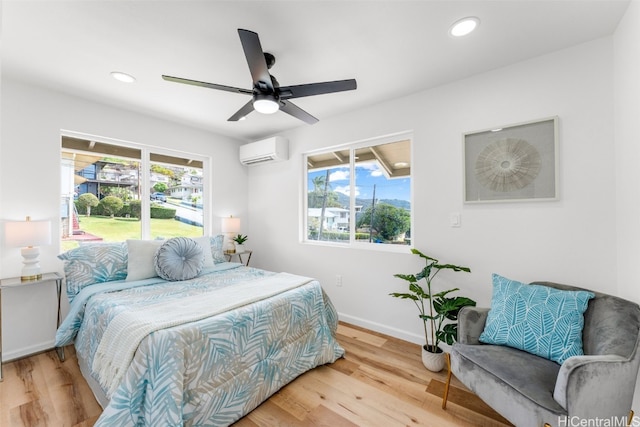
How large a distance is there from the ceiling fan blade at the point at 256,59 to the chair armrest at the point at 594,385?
2136 millimetres

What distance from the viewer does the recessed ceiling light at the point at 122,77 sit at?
222 cm

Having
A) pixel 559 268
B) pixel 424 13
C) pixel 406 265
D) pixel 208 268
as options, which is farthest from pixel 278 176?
pixel 559 268

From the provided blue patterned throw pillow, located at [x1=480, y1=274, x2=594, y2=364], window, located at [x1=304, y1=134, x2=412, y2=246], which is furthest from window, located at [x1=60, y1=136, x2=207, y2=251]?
blue patterned throw pillow, located at [x1=480, y1=274, x2=594, y2=364]

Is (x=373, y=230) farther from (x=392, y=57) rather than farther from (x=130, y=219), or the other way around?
(x=130, y=219)

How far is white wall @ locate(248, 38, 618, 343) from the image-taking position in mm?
1812

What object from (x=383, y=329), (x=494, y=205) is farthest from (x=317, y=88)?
(x=383, y=329)

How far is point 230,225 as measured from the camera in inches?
147

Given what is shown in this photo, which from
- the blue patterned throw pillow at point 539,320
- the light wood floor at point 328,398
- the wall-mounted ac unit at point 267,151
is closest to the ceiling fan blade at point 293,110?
the wall-mounted ac unit at point 267,151

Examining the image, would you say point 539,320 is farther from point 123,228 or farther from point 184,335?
point 123,228

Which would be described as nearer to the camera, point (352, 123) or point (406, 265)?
point (406, 265)

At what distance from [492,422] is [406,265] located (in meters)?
1.30

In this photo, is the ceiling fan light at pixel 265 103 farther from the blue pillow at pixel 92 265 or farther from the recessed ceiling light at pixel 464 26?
the blue pillow at pixel 92 265

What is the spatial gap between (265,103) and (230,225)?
2.32m

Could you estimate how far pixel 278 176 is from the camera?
3.79 m
